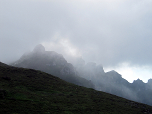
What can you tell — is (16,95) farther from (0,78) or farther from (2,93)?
(0,78)

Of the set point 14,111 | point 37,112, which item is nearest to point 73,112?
point 37,112

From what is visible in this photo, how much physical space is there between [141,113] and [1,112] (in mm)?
46829

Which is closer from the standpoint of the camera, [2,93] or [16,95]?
[2,93]

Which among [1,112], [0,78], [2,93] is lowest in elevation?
[1,112]

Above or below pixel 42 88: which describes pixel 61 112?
below

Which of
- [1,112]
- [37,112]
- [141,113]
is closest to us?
[1,112]

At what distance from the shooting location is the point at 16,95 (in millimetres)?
39156

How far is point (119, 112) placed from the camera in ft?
137

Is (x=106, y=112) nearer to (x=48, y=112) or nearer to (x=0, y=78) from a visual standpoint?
(x=48, y=112)

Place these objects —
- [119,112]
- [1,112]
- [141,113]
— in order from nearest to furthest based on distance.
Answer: [1,112] < [119,112] < [141,113]

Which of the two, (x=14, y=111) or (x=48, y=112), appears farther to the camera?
(x=48, y=112)

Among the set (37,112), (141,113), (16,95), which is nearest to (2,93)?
(16,95)

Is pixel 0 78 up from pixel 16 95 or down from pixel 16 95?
up

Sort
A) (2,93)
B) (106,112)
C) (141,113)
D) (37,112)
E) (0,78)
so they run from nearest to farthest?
(37,112) → (2,93) → (106,112) → (141,113) → (0,78)
